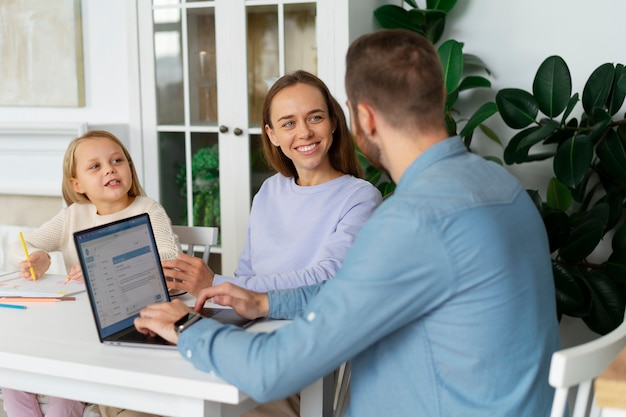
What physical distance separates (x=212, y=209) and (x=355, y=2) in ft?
3.65

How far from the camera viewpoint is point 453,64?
10.3 ft

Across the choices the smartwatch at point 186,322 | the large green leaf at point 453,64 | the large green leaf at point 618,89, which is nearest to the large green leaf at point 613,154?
the large green leaf at point 618,89

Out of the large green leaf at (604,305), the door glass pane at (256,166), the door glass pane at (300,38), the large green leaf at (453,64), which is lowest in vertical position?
the large green leaf at (604,305)

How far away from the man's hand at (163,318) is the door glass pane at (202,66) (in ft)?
6.88

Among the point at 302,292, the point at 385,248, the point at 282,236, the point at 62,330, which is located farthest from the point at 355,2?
the point at 385,248

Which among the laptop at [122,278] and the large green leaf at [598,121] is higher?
the large green leaf at [598,121]

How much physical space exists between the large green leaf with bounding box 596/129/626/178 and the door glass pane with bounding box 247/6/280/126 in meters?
1.35

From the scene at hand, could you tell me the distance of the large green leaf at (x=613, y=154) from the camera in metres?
2.99

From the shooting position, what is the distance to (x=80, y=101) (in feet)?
13.5

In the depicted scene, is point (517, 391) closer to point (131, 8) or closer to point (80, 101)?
point (131, 8)

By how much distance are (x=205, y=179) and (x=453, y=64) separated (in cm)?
125

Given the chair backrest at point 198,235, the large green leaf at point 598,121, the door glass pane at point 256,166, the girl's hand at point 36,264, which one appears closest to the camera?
the girl's hand at point 36,264

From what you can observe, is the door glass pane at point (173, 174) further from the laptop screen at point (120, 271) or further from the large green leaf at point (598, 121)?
the laptop screen at point (120, 271)

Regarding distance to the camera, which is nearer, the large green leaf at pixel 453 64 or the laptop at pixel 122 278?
the laptop at pixel 122 278
